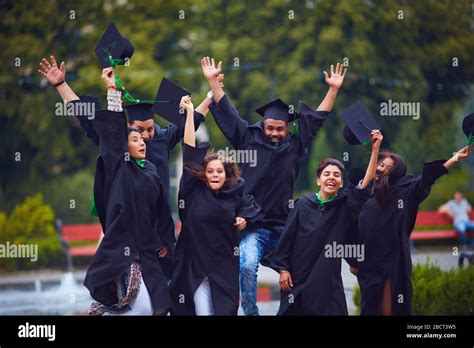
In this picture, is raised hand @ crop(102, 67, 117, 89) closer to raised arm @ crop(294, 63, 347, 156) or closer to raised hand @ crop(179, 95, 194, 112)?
raised hand @ crop(179, 95, 194, 112)

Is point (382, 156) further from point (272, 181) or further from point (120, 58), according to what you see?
point (120, 58)

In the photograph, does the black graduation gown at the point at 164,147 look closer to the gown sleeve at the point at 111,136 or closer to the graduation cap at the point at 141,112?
the graduation cap at the point at 141,112

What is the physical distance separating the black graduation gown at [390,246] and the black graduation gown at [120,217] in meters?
1.96

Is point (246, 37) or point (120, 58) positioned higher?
point (246, 37)

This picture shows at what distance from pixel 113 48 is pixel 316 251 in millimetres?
2583

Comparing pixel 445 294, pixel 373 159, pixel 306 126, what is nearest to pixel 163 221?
pixel 306 126

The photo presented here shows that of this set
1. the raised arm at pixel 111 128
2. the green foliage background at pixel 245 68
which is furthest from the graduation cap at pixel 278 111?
the green foliage background at pixel 245 68

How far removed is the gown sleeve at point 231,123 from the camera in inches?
567

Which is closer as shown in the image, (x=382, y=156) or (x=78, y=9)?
(x=382, y=156)

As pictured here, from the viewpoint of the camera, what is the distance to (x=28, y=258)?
1006 inches

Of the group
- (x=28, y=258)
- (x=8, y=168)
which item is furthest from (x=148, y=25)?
(x=28, y=258)

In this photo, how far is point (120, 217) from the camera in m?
13.0
